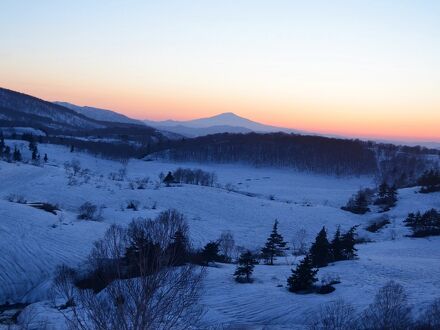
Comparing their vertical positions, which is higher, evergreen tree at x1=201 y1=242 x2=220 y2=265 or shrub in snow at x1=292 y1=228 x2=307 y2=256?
evergreen tree at x1=201 y1=242 x2=220 y2=265

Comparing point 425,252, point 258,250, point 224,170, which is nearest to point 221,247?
point 258,250

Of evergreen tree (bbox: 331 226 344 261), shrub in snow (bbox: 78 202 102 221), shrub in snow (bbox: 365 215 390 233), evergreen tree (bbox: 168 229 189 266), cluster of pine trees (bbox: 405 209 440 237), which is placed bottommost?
shrub in snow (bbox: 78 202 102 221)

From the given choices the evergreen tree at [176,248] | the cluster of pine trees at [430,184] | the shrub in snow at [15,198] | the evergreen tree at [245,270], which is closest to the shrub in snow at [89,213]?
the shrub in snow at [15,198]

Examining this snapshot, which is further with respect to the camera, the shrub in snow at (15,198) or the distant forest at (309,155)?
the distant forest at (309,155)

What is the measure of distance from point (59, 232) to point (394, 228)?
35.1 m

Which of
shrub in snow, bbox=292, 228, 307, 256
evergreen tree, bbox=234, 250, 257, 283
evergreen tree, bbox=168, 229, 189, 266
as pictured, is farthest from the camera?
shrub in snow, bbox=292, 228, 307, 256

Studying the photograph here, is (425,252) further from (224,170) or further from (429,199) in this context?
(224,170)

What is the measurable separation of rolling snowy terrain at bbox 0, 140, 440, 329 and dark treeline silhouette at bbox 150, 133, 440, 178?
32.4 metres

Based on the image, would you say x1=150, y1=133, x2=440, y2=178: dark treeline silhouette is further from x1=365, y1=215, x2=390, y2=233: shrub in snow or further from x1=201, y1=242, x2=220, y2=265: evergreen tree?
x1=201, y1=242, x2=220, y2=265: evergreen tree

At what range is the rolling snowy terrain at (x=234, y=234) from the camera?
1950 cm

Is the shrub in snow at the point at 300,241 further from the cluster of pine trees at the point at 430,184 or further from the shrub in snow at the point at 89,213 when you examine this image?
the cluster of pine trees at the point at 430,184

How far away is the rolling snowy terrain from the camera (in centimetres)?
1950

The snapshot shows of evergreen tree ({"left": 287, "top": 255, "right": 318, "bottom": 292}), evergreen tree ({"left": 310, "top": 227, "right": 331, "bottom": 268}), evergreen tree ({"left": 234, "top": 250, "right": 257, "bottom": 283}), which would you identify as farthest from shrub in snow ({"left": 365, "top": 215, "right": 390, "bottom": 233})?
evergreen tree ({"left": 287, "top": 255, "right": 318, "bottom": 292})

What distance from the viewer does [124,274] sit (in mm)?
9758
